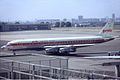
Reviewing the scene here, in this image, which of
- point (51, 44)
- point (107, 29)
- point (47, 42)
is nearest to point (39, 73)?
→ point (51, 44)

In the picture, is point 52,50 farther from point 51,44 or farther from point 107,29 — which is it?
point 107,29

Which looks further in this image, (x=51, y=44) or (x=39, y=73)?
(x=51, y=44)

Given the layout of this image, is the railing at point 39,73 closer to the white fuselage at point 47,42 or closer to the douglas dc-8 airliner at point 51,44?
the douglas dc-8 airliner at point 51,44

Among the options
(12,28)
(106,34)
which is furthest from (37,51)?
(12,28)

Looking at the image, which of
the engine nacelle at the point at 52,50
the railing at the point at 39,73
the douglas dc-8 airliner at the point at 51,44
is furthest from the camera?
the douglas dc-8 airliner at the point at 51,44

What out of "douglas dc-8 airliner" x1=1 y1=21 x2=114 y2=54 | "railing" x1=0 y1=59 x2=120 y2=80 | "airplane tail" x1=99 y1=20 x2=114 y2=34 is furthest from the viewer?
"airplane tail" x1=99 y1=20 x2=114 y2=34

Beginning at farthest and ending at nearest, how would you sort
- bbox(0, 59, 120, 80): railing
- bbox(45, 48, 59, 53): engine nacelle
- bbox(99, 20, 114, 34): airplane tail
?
1. bbox(99, 20, 114, 34): airplane tail
2. bbox(45, 48, 59, 53): engine nacelle
3. bbox(0, 59, 120, 80): railing

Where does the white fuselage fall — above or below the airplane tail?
below

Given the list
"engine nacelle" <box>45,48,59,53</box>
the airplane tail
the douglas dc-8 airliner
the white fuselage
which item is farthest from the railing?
→ the airplane tail

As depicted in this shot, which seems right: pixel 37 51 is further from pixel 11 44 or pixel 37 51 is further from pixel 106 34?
pixel 106 34

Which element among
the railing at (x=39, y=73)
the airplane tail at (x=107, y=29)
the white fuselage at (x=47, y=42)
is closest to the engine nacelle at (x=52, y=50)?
the white fuselage at (x=47, y=42)

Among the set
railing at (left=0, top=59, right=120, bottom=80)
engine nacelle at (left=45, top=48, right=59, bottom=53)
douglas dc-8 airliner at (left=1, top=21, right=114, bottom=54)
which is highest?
railing at (left=0, top=59, right=120, bottom=80)

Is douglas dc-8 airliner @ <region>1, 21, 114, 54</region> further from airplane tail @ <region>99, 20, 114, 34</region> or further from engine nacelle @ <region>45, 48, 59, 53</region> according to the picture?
airplane tail @ <region>99, 20, 114, 34</region>

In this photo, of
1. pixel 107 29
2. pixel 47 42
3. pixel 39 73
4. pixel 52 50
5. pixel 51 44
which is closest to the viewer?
pixel 39 73
